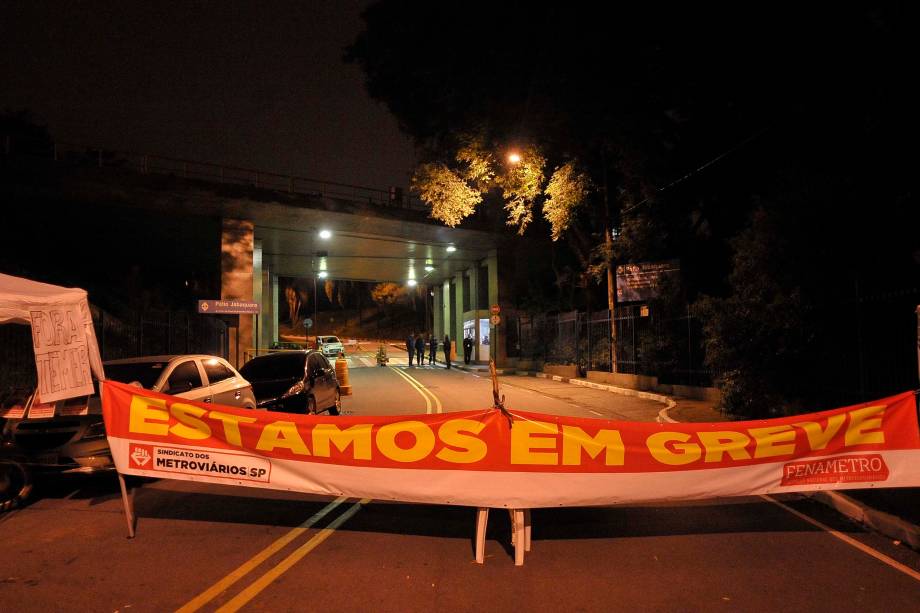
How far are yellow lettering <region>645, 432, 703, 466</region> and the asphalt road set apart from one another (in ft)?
2.47

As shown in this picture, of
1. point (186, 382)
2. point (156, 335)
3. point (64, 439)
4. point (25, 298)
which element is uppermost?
point (25, 298)

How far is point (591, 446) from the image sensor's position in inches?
190

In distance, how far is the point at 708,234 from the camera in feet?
75.0

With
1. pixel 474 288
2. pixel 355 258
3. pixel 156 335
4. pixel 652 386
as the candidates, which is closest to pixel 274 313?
pixel 355 258

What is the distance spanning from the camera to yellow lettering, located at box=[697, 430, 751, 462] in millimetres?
4969

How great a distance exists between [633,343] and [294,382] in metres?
11.8

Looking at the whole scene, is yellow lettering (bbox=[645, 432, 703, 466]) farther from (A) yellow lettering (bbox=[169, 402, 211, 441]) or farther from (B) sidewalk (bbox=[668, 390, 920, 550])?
(A) yellow lettering (bbox=[169, 402, 211, 441])

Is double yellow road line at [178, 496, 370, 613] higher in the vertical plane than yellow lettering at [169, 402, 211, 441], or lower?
lower

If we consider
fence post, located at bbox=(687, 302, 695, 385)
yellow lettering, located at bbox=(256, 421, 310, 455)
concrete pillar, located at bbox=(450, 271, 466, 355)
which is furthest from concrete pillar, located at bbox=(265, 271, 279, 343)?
yellow lettering, located at bbox=(256, 421, 310, 455)

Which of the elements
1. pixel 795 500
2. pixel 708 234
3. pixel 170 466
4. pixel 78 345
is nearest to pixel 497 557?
pixel 170 466

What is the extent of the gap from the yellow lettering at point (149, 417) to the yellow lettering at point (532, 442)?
3030 mm

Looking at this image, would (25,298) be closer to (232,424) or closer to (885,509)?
(232,424)

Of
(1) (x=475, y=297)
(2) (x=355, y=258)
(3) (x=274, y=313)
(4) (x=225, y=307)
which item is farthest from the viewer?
(3) (x=274, y=313)

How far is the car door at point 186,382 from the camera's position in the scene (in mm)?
7727
